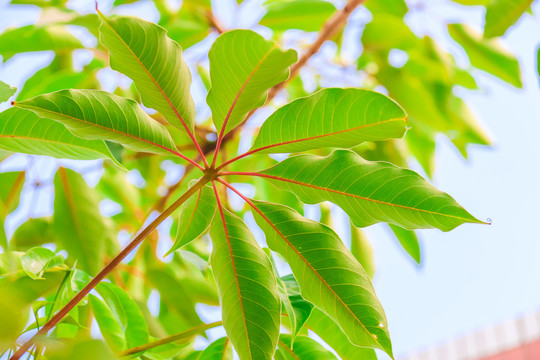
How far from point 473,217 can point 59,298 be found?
1.21 feet

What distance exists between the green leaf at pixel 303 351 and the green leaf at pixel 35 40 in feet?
2.44

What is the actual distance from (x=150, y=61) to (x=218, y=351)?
31 centimetres

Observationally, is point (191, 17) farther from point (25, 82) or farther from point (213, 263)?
point (213, 263)

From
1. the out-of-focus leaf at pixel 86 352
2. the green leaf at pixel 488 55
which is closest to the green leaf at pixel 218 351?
the out-of-focus leaf at pixel 86 352

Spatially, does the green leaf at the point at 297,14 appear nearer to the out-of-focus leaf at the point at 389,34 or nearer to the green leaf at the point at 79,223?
the out-of-focus leaf at the point at 389,34

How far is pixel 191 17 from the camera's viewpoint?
3.81 ft

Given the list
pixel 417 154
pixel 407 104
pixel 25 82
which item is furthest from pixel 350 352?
pixel 25 82

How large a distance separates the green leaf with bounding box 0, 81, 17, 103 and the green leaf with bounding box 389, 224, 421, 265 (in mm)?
791

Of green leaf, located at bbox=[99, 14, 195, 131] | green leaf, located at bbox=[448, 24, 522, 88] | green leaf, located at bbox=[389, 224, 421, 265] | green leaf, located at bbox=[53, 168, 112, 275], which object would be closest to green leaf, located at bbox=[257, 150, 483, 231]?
green leaf, located at bbox=[99, 14, 195, 131]

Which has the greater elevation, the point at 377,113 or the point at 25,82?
the point at 25,82

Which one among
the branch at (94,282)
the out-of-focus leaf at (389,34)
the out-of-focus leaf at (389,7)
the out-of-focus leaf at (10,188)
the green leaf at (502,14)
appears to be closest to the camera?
the branch at (94,282)

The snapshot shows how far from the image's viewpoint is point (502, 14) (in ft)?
2.75

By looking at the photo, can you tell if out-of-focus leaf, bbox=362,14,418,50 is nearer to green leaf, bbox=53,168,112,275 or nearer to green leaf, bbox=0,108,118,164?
green leaf, bbox=53,168,112,275

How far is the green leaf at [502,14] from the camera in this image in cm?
83
